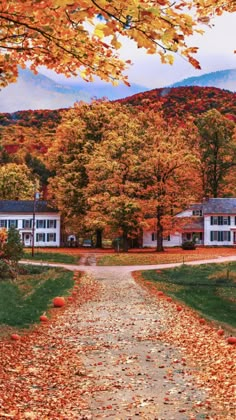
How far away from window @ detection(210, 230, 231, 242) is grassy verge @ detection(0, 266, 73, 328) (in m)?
32.9

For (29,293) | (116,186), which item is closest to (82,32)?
(29,293)

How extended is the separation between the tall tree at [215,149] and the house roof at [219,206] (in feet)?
14.5

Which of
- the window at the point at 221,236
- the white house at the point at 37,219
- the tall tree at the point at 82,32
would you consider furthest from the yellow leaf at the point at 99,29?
the window at the point at 221,236

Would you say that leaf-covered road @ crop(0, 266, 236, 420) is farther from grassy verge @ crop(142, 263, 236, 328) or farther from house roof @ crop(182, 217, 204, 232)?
house roof @ crop(182, 217, 204, 232)

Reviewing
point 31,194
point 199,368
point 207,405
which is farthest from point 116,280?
point 31,194

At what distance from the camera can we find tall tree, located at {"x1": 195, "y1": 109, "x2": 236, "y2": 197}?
59.6m

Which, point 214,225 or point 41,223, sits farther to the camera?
point 41,223

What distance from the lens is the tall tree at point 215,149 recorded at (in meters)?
59.6

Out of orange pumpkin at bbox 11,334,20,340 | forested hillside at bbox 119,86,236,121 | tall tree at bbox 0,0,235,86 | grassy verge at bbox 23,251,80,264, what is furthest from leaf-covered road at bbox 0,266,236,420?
forested hillside at bbox 119,86,236,121

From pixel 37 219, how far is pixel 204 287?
127 feet

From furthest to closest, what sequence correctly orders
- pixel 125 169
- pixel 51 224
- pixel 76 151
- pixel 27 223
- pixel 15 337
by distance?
pixel 27 223
pixel 51 224
pixel 76 151
pixel 125 169
pixel 15 337

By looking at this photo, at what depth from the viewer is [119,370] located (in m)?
7.66

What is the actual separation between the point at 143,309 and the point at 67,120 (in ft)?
133

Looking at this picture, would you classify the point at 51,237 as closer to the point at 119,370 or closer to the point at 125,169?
the point at 125,169
